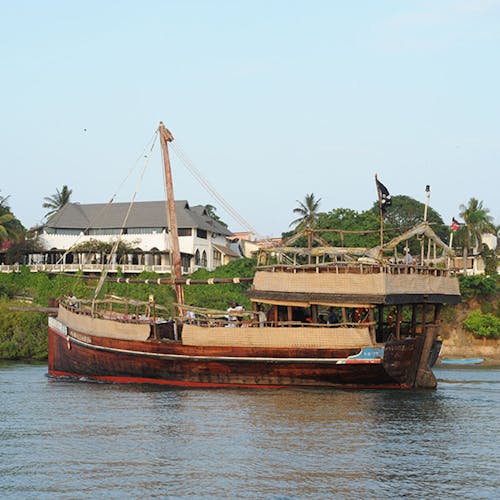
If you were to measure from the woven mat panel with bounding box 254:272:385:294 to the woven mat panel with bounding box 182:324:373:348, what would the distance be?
3.77 ft

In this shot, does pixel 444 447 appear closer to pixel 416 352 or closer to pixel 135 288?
pixel 416 352

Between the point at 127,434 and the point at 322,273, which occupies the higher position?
the point at 322,273

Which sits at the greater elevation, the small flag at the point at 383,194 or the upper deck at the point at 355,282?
the small flag at the point at 383,194

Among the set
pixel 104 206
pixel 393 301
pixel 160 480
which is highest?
pixel 104 206

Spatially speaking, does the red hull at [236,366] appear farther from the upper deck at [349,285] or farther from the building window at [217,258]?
the building window at [217,258]

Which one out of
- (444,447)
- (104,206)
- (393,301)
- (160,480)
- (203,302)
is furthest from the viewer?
(104,206)

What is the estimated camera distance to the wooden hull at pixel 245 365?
937 inches

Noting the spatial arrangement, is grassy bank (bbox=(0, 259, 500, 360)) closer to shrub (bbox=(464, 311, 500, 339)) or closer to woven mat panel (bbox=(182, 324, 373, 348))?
shrub (bbox=(464, 311, 500, 339))

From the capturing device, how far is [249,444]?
16156 mm

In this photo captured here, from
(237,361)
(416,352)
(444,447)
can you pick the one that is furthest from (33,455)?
(416,352)

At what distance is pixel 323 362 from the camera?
2389 centimetres

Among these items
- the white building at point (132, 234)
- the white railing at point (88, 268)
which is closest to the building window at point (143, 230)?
the white building at point (132, 234)

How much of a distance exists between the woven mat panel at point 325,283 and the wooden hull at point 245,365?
1.75 m

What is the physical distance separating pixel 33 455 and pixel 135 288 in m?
35.8
